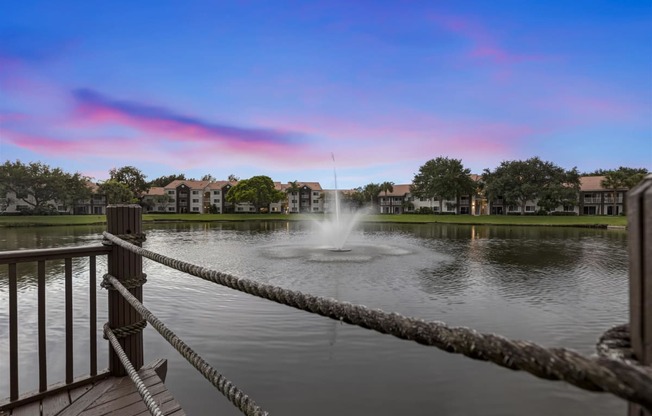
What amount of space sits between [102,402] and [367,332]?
17.8ft

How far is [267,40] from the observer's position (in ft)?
93.0

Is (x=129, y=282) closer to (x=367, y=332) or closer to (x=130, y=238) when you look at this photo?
(x=130, y=238)

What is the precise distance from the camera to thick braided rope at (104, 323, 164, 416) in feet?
6.97

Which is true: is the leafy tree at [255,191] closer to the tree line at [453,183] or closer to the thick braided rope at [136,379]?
the tree line at [453,183]

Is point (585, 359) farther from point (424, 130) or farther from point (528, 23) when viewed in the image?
point (424, 130)

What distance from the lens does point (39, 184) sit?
73312 mm

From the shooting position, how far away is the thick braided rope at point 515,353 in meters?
0.63

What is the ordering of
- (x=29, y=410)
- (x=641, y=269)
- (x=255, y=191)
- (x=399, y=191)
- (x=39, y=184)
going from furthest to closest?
(x=399, y=191), (x=255, y=191), (x=39, y=184), (x=29, y=410), (x=641, y=269)

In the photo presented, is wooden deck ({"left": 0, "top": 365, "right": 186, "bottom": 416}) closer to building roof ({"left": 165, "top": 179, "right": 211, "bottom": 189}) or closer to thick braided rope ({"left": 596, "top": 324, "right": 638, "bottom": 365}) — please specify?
thick braided rope ({"left": 596, "top": 324, "right": 638, "bottom": 365})

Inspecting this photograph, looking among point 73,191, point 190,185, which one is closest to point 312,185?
point 190,185

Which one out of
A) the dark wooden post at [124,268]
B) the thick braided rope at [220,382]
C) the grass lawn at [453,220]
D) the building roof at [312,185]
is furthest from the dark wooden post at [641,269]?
the building roof at [312,185]

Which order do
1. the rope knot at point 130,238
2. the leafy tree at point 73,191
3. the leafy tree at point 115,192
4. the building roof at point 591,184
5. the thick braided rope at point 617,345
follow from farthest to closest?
the leafy tree at point 115,192 < the building roof at point 591,184 < the leafy tree at point 73,191 < the rope knot at point 130,238 < the thick braided rope at point 617,345

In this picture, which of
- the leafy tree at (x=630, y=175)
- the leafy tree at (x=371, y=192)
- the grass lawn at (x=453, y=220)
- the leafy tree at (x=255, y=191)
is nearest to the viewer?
the grass lawn at (x=453, y=220)

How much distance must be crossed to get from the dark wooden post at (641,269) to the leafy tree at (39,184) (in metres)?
89.9
